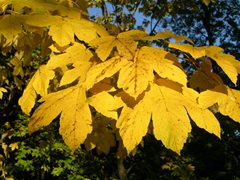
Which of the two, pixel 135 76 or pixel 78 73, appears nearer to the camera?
pixel 135 76

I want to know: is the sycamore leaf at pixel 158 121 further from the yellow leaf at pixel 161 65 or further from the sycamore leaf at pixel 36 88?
the sycamore leaf at pixel 36 88

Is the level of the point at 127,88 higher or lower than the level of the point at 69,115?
higher

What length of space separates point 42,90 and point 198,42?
2419 centimetres

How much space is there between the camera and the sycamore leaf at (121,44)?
4.02 feet

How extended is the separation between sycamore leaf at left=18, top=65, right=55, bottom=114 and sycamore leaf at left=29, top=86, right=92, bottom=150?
301mm

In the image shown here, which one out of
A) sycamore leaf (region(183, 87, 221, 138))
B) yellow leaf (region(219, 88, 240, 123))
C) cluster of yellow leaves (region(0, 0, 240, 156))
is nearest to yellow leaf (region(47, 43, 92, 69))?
cluster of yellow leaves (region(0, 0, 240, 156))

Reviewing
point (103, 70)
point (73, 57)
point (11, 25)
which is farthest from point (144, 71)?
point (11, 25)

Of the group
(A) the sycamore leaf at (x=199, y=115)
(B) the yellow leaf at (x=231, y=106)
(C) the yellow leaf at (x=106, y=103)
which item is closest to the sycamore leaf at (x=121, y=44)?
(C) the yellow leaf at (x=106, y=103)

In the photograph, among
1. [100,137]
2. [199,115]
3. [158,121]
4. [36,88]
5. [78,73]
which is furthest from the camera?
[100,137]

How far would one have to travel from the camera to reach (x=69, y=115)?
1.22 meters

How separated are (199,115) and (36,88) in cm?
75

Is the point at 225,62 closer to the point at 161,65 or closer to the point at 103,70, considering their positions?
the point at 161,65

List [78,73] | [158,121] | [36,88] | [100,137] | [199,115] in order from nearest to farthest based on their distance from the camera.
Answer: [158,121]
[199,115]
[78,73]
[36,88]
[100,137]

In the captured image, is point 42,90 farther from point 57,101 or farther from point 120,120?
point 120,120
